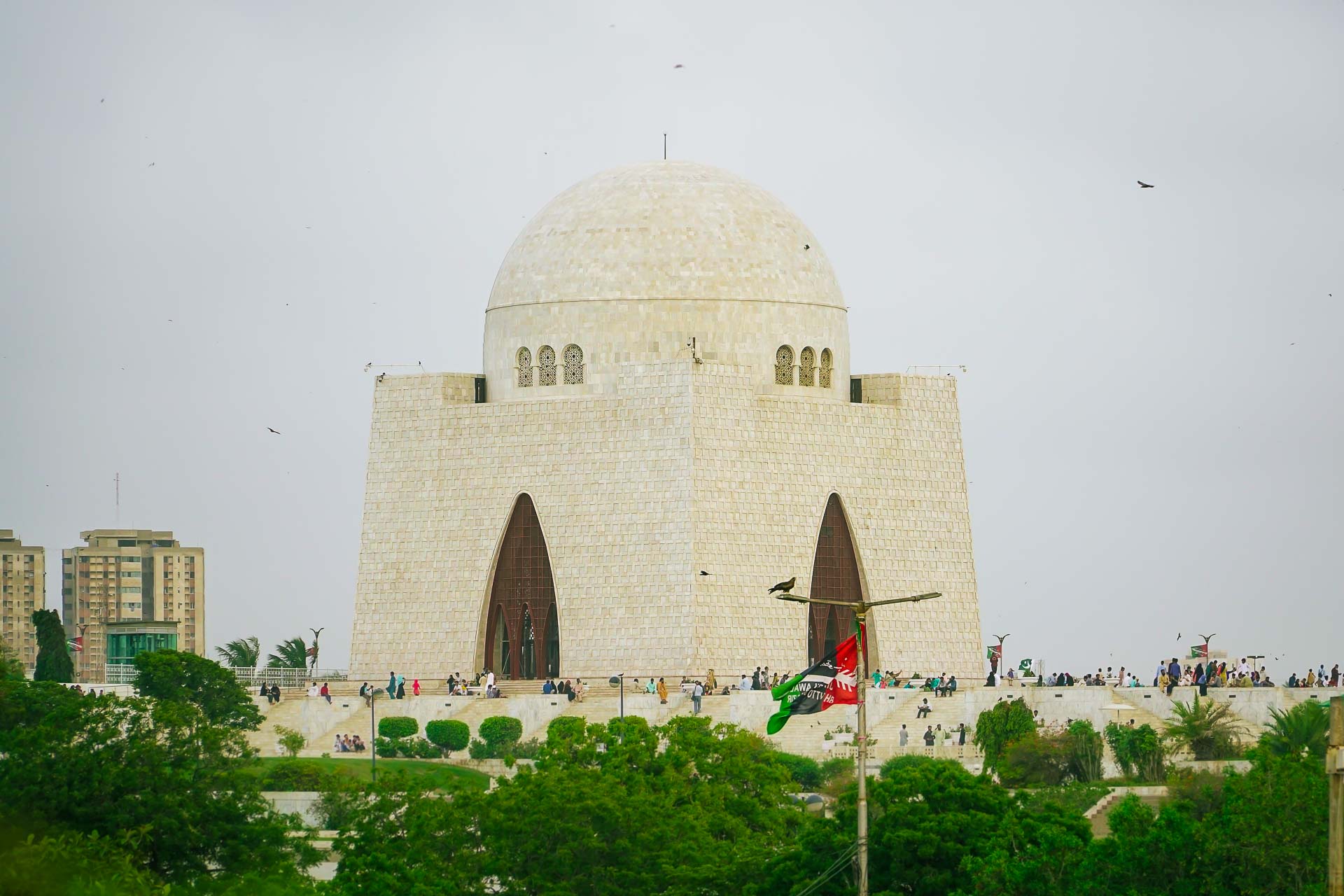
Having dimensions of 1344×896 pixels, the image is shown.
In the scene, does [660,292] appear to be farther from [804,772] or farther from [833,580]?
[804,772]

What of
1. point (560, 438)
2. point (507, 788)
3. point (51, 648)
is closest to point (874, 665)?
point (560, 438)

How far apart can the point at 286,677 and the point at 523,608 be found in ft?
16.6

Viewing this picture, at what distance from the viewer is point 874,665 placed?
208 ft

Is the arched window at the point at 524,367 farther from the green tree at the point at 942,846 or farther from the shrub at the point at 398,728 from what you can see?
the green tree at the point at 942,846

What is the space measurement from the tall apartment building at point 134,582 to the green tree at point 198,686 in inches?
2232

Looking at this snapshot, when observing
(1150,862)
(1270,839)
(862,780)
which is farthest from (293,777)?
(1270,839)

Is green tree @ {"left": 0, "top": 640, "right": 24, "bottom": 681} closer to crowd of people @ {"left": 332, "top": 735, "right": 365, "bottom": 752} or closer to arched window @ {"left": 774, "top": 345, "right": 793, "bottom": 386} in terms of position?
crowd of people @ {"left": 332, "top": 735, "right": 365, "bottom": 752}

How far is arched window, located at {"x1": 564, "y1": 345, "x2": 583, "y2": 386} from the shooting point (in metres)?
63.5

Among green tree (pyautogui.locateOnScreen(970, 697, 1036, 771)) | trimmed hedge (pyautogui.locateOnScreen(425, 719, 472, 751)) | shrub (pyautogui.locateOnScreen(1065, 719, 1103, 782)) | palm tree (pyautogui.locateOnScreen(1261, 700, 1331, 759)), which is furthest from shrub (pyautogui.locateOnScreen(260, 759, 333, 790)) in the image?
palm tree (pyautogui.locateOnScreen(1261, 700, 1331, 759))

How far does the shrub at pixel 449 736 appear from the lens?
55438 mm

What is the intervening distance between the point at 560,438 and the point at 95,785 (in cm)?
2361

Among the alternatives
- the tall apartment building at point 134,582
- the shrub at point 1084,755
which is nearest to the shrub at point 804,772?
the shrub at point 1084,755

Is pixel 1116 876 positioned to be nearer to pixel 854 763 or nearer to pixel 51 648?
pixel 854 763

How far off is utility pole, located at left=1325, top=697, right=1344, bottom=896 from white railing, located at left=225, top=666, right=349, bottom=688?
36.5 m
